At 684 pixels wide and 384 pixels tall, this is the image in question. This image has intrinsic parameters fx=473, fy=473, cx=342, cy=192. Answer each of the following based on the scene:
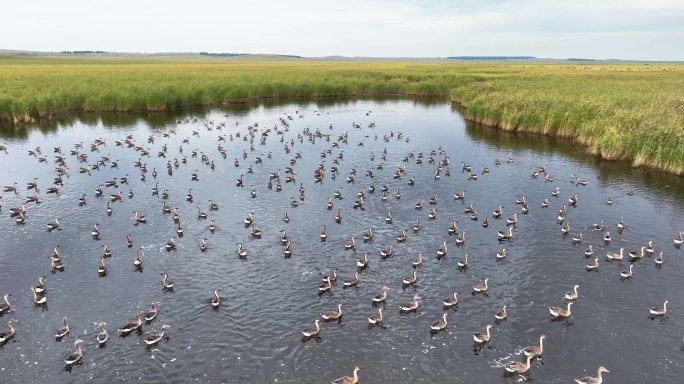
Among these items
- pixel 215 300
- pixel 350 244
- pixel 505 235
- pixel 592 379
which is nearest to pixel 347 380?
pixel 215 300

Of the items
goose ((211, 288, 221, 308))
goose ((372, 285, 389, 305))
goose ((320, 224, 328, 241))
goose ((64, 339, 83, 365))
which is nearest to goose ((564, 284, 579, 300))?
goose ((372, 285, 389, 305))

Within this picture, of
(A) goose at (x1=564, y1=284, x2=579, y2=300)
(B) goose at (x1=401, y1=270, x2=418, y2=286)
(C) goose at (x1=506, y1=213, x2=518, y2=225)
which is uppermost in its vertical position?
(C) goose at (x1=506, y1=213, x2=518, y2=225)

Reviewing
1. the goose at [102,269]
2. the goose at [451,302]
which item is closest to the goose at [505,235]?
the goose at [451,302]

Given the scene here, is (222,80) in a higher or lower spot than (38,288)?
higher

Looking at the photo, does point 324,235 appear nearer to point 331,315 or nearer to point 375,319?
point 331,315

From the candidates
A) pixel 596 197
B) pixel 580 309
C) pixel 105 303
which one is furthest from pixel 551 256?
pixel 105 303

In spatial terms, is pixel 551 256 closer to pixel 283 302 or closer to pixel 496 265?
pixel 496 265

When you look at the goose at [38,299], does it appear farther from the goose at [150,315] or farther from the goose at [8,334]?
the goose at [150,315]

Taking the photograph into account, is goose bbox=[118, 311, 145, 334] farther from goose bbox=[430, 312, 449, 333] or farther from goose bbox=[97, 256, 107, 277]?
goose bbox=[430, 312, 449, 333]

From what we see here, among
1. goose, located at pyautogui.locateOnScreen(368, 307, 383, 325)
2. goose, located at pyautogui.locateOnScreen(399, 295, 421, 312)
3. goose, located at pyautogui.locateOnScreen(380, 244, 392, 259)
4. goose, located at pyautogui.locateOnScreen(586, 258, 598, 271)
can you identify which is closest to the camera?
goose, located at pyautogui.locateOnScreen(368, 307, 383, 325)
